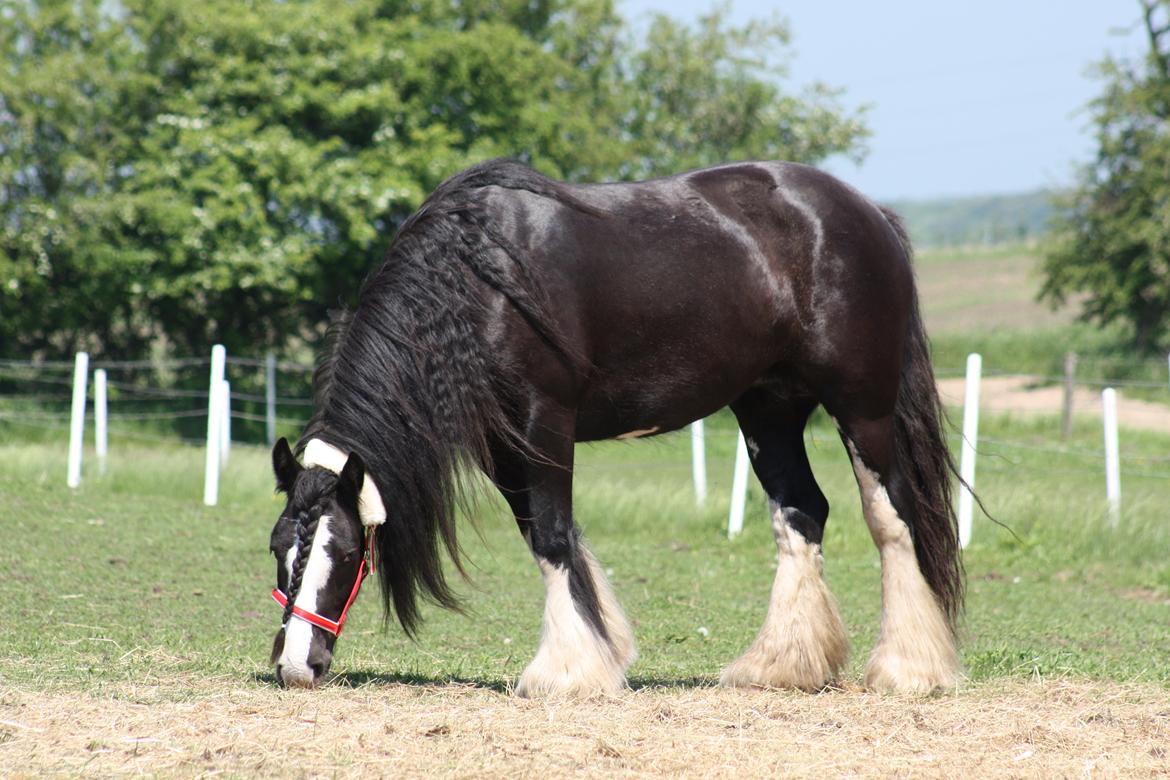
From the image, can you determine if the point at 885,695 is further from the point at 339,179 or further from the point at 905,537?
A: the point at 339,179

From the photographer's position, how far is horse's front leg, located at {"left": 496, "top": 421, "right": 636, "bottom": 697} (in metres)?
4.64

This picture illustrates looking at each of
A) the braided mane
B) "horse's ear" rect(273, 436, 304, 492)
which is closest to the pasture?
the braided mane

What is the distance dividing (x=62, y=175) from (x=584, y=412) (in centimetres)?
1884

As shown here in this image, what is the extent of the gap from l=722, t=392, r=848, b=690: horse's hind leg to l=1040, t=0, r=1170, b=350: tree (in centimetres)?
2525

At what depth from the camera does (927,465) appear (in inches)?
219

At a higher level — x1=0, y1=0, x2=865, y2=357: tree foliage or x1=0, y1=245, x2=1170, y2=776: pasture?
x1=0, y1=0, x2=865, y2=357: tree foliage

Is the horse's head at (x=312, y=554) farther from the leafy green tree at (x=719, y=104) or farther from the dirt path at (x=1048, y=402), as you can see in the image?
the leafy green tree at (x=719, y=104)

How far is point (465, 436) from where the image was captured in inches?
181

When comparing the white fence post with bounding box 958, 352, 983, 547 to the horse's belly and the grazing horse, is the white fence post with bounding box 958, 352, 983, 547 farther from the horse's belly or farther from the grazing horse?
the horse's belly

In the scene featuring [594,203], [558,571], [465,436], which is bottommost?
[558,571]

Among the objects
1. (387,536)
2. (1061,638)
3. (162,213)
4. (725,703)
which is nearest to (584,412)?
(387,536)

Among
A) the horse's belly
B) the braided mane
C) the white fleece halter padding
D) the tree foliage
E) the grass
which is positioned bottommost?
the grass

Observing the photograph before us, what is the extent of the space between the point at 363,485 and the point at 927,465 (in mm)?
2483

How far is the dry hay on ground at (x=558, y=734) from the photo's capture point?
369cm
